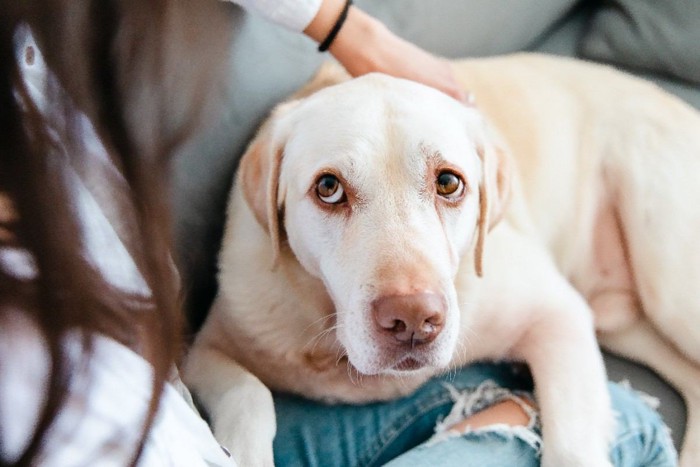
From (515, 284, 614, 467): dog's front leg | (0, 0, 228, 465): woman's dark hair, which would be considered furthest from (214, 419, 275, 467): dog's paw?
(515, 284, 614, 467): dog's front leg

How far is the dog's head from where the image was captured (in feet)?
3.14

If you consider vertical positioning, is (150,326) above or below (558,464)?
above

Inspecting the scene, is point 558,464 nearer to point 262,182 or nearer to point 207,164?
point 262,182

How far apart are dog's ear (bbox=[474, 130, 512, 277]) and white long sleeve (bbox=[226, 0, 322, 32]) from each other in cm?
39

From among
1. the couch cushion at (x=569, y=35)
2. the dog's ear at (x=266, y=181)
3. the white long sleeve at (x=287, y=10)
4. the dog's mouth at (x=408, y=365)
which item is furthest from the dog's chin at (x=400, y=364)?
the couch cushion at (x=569, y=35)

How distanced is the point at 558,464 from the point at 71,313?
0.82 m

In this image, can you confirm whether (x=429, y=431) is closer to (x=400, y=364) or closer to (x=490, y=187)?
(x=400, y=364)

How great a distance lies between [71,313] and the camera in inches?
25.2

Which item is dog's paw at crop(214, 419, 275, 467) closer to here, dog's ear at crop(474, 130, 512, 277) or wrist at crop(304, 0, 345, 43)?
dog's ear at crop(474, 130, 512, 277)

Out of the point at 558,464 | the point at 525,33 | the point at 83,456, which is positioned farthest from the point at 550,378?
the point at 525,33

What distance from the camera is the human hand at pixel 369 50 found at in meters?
1.30

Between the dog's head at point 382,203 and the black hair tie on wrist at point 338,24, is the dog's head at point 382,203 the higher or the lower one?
the lower one

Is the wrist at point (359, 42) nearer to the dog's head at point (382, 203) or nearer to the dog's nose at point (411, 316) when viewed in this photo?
the dog's head at point (382, 203)

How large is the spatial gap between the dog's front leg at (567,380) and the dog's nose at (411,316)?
1.17ft
